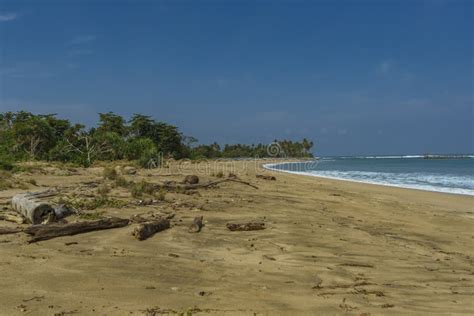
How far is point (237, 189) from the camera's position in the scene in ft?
52.3

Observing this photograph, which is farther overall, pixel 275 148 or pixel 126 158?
pixel 275 148

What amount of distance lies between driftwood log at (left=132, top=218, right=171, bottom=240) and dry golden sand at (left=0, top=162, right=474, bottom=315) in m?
0.14

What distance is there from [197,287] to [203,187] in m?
10.3

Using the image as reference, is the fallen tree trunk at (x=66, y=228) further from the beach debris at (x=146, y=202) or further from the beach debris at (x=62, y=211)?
the beach debris at (x=146, y=202)

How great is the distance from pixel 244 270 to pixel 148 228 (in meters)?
2.34

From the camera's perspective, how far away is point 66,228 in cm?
695

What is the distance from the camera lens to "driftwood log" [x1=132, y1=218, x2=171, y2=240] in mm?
7000

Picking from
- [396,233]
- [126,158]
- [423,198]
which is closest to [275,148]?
[126,158]

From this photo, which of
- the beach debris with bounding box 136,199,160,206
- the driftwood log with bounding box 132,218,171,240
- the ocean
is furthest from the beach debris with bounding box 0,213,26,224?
the ocean

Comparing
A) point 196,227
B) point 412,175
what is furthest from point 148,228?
point 412,175

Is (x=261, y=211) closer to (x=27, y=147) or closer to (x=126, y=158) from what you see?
(x=126, y=158)

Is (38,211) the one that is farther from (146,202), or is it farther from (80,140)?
(80,140)

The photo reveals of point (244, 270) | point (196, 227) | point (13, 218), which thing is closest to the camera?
point (244, 270)

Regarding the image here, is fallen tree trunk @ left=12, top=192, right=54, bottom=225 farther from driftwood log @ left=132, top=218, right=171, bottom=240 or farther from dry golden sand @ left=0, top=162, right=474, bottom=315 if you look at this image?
driftwood log @ left=132, top=218, right=171, bottom=240
